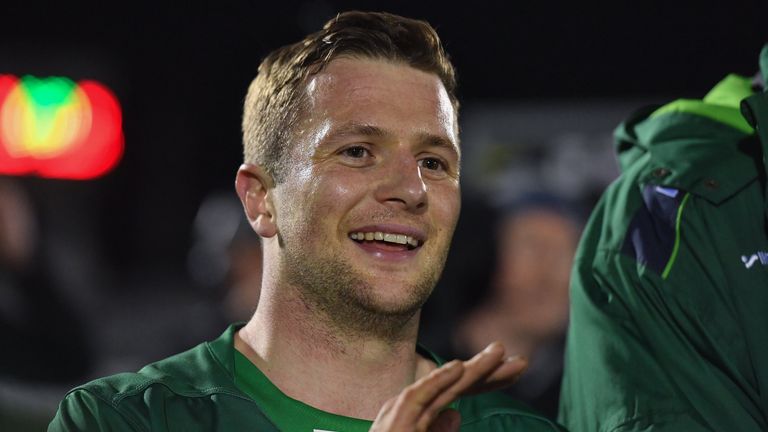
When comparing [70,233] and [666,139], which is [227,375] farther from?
[70,233]

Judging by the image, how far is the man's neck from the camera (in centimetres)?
216

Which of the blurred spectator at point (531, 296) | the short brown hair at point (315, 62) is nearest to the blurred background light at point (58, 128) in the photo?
the blurred spectator at point (531, 296)

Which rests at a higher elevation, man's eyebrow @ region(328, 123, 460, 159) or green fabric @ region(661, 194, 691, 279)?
man's eyebrow @ region(328, 123, 460, 159)

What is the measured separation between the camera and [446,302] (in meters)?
4.04

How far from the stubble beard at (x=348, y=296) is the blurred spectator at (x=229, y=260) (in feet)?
6.60

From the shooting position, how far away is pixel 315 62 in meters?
2.26

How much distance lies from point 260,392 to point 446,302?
1.93 metres

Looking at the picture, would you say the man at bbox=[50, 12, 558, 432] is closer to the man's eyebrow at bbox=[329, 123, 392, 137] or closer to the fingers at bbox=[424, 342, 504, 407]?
the man's eyebrow at bbox=[329, 123, 392, 137]

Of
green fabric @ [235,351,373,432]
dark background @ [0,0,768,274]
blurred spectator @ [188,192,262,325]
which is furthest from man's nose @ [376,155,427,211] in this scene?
dark background @ [0,0,768,274]

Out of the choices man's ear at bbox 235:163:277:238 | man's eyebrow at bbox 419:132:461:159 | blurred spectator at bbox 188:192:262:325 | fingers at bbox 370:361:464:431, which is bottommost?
blurred spectator at bbox 188:192:262:325

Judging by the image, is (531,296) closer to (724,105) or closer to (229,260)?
(229,260)

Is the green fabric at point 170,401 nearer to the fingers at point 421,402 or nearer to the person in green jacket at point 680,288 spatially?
the fingers at point 421,402

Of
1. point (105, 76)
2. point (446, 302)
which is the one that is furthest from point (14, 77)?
point (446, 302)

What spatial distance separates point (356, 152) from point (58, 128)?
14.6ft
